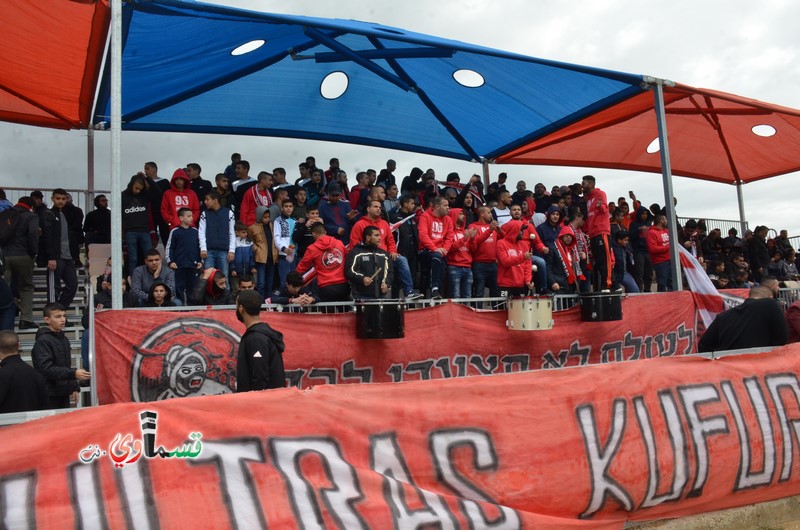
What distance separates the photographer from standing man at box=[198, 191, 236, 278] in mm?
10141

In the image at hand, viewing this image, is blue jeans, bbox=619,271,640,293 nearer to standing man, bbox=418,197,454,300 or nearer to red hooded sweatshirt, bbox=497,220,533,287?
red hooded sweatshirt, bbox=497,220,533,287

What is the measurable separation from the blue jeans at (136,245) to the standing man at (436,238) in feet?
14.0

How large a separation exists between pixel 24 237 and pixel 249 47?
14.3ft

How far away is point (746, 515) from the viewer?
6.05 m

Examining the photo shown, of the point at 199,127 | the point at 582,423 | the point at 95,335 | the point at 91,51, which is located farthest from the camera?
the point at 199,127

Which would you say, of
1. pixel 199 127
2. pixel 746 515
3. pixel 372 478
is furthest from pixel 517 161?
pixel 372 478

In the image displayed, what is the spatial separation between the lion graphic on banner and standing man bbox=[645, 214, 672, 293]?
8826 millimetres

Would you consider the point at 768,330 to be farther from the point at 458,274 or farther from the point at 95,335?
the point at 95,335

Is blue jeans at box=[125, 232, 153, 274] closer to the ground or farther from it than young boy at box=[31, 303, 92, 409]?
farther from it

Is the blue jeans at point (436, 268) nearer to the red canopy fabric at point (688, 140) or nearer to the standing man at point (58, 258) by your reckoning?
the red canopy fabric at point (688, 140)

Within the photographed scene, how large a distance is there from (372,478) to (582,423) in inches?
73.4

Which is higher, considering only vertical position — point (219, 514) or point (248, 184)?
point (248, 184)

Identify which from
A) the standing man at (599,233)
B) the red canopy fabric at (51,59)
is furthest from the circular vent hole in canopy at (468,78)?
the red canopy fabric at (51,59)

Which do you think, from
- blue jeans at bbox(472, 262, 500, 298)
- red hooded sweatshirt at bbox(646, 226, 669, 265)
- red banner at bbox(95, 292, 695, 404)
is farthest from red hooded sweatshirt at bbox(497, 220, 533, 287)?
red hooded sweatshirt at bbox(646, 226, 669, 265)
